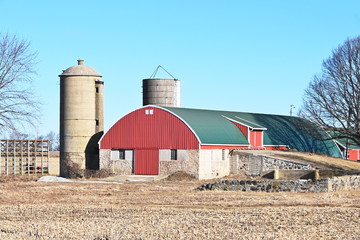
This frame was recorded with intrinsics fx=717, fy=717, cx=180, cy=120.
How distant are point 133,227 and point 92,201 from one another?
401 inches

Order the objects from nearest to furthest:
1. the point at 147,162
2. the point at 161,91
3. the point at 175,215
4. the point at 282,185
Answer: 1. the point at 175,215
2. the point at 282,185
3. the point at 147,162
4. the point at 161,91

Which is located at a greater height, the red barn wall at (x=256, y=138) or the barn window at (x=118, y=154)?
the red barn wall at (x=256, y=138)

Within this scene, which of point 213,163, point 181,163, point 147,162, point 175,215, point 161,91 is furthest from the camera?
point 161,91

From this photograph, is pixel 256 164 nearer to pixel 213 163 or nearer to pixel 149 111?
pixel 213 163

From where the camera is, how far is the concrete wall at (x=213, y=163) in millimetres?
53094

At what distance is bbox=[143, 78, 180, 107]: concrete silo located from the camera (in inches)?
2557

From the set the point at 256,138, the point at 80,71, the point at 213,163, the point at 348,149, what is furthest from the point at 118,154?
the point at 348,149

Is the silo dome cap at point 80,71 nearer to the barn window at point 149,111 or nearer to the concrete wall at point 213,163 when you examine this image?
the barn window at point 149,111

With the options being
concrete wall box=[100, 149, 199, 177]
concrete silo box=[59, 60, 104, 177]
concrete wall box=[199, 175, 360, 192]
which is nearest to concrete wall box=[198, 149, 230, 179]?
concrete wall box=[100, 149, 199, 177]

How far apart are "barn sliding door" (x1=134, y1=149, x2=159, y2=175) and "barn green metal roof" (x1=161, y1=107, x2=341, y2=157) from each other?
11.8 feet

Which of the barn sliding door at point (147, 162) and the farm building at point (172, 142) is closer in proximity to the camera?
the farm building at point (172, 142)

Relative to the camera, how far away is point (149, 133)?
5541 cm

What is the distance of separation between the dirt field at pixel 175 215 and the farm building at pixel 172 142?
1564cm

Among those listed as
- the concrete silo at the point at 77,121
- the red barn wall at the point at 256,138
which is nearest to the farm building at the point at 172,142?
the red barn wall at the point at 256,138
